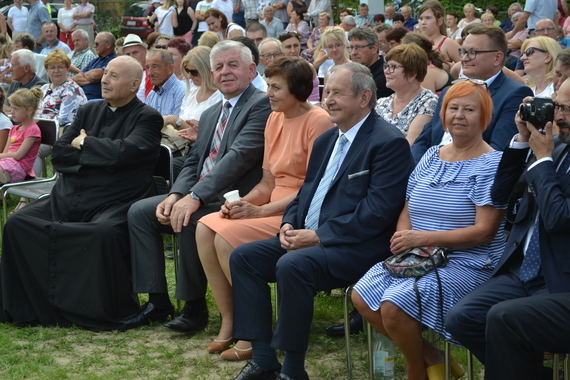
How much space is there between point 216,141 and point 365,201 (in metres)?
1.49

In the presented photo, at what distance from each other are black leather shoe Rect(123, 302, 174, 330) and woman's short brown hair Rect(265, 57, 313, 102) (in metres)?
1.66

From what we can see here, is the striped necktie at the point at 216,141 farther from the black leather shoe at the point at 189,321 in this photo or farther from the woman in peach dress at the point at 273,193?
the black leather shoe at the point at 189,321

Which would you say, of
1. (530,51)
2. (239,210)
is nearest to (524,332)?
(239,210)

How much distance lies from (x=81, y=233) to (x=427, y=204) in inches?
94.1

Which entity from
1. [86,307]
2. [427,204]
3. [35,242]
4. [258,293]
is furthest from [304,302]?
[35,242]

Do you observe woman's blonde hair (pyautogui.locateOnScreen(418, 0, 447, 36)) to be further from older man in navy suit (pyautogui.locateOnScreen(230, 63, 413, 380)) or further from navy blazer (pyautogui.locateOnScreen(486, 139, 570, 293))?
navy blazer (pyautogui.locateOnScreen(486, 139, 570, 293))

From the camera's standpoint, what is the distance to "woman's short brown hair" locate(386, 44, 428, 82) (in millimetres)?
5031

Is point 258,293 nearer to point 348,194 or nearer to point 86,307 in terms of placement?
point 348,194

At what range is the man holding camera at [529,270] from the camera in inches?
115

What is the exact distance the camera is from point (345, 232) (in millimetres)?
3867

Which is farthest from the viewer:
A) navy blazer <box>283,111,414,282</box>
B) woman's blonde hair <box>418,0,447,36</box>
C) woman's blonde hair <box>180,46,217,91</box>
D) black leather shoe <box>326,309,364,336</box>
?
woman's blonde hair <box>418,0,447,36</box>

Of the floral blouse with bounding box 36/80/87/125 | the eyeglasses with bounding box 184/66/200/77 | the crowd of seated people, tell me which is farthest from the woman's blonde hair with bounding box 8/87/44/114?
the eyeglasses with bounding box 184/66/200/77

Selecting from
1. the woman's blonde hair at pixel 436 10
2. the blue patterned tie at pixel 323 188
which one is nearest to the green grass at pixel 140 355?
the blue patterned tie at pixel 323 188

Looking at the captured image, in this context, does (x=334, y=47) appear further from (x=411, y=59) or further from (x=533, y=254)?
(x=533, y=254)
